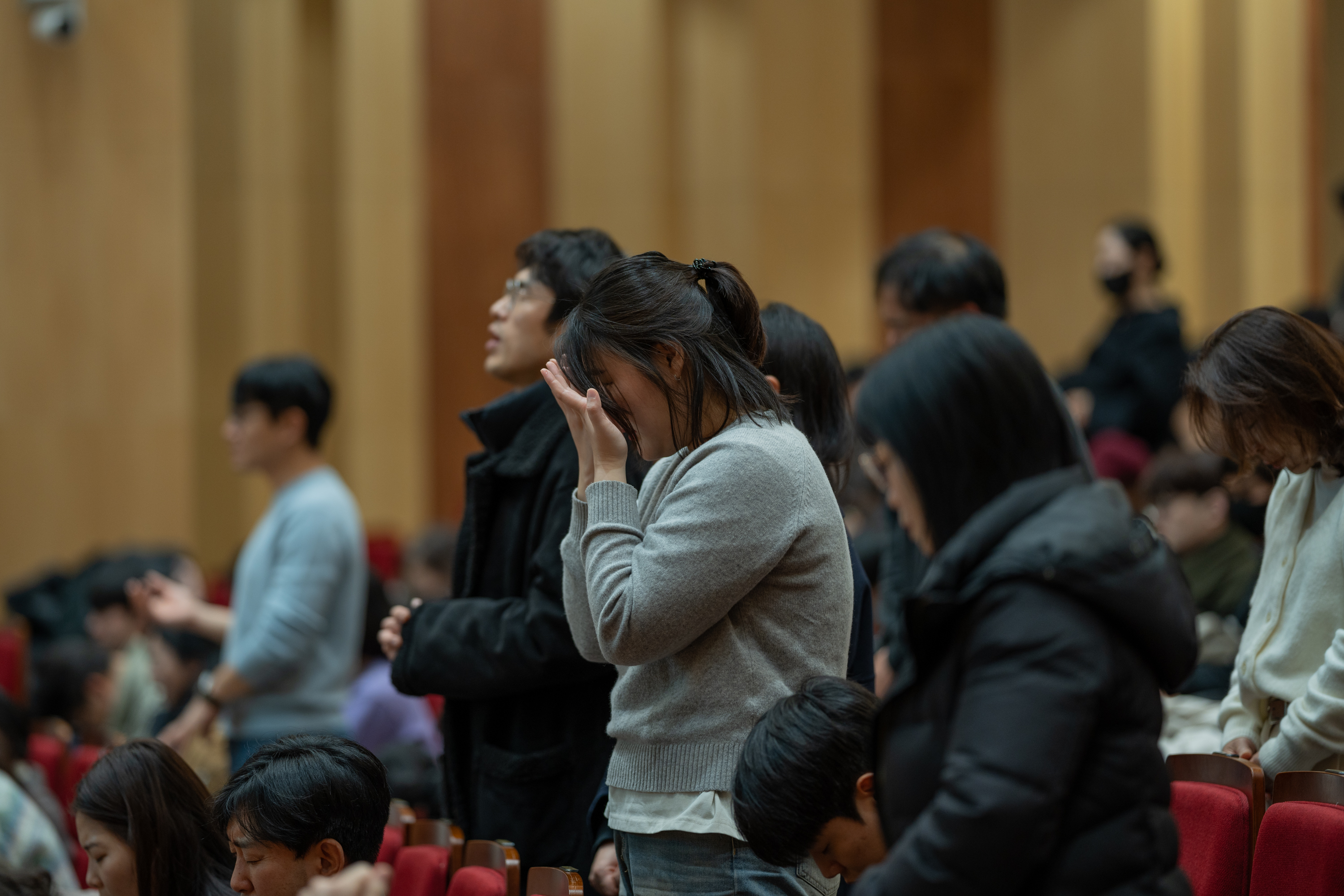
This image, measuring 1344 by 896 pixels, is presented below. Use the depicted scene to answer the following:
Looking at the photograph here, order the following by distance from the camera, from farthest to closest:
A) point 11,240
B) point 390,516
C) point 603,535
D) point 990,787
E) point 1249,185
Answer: point 390,516 < point 1249,185 < point 11,240 < point 603,535 < point 990,787

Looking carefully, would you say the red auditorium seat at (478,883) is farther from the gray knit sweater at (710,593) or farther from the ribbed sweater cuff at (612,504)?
the ribbed sweater cuff at (612,504)

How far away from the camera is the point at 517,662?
2445 mm

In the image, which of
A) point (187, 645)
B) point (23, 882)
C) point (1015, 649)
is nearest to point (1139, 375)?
point (187, 645)

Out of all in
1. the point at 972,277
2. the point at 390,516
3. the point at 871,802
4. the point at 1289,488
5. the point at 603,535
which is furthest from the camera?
the point at 390,516

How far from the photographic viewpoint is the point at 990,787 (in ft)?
4.43

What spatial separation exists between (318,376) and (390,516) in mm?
6606

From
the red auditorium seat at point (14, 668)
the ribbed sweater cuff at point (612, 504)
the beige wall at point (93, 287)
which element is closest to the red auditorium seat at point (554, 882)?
the ribbed sweater cuff at point (612, 504)

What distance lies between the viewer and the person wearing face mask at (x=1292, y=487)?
2.24 m

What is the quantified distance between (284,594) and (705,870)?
2085mm

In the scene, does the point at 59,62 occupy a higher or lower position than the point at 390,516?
higher

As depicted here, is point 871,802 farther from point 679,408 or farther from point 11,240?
point 11,240

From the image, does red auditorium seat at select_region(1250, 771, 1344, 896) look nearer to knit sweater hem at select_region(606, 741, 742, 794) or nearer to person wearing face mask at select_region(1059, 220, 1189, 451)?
knit sweater hem at select_region(606, 741, 742, 794)

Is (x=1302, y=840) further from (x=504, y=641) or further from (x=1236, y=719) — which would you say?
(x=504, y=641)

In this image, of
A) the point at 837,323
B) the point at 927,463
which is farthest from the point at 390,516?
the point at 927,463
